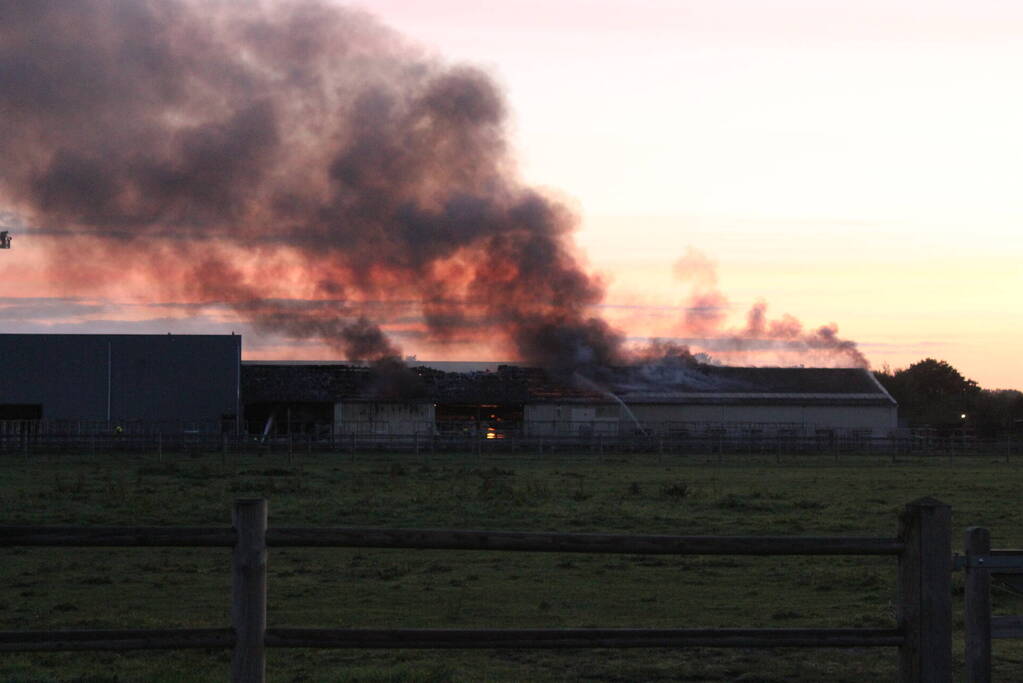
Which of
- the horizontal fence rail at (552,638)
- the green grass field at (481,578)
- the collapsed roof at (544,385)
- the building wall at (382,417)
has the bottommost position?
the green grass field at (481,578)

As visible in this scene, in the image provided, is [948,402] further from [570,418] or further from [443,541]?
[443,541]

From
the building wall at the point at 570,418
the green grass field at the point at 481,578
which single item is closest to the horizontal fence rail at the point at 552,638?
the green grass field at the point at 481,578

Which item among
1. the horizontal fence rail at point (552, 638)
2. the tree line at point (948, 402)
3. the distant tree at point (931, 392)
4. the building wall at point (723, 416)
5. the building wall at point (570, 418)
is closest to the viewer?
the horizontal fence rail at point (552, 638)

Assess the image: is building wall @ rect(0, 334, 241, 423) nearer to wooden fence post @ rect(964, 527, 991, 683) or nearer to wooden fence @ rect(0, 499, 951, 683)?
wooden fence @ rect(0, 499, 951, 683)

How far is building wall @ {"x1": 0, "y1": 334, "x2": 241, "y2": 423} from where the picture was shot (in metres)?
68.9

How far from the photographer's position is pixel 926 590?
21.5 ft

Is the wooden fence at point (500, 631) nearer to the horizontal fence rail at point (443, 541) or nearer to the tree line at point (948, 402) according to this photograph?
the horizontal fence rail at point (443, 541)

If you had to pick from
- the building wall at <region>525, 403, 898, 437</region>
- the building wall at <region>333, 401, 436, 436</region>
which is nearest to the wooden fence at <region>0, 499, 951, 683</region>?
the building wall at <region>333, 401, 436, 436</region>

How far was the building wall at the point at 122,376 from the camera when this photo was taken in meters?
68.9

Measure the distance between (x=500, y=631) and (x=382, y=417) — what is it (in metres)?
67.1

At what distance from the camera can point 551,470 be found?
4562 cm

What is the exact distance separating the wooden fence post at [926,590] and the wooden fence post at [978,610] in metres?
0.15

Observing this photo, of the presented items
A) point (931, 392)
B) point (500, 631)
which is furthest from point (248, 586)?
point (931, 392)

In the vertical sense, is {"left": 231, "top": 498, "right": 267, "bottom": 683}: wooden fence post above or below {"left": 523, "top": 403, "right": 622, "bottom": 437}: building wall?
below
